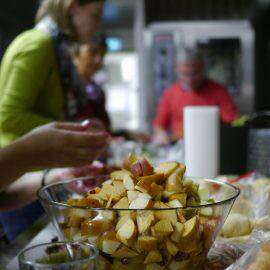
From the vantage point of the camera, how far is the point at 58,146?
104 cm

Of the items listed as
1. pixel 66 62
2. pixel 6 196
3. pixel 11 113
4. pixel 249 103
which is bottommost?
pixel 249 103

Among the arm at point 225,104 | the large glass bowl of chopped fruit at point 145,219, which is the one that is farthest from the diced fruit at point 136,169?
the arm at point 225,104

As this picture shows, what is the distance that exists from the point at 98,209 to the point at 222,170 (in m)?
1.09

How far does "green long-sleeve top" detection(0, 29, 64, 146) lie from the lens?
175 cm

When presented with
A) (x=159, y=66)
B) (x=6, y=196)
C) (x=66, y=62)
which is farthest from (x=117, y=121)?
(x=6, y=196)

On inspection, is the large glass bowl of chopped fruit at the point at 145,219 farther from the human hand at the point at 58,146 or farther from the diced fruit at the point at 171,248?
the human hand at the point at 58,146

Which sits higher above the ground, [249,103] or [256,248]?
[256,248]

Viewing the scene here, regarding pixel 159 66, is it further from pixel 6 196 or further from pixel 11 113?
pixel 6 196

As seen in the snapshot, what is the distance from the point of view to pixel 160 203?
0.74m

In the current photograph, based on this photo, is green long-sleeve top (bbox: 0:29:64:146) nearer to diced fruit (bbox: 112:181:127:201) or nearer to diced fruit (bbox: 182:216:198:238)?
diced fruit (bbox: 112:181:127:201)

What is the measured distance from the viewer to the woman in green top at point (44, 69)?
5.76ft

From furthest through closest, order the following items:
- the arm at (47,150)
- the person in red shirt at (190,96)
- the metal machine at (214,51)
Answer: the metal machine at (214,51) → the person in red shirt at (190,96) → the arm at (47,150)

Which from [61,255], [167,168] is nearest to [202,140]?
[167,168]

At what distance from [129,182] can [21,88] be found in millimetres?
1062
